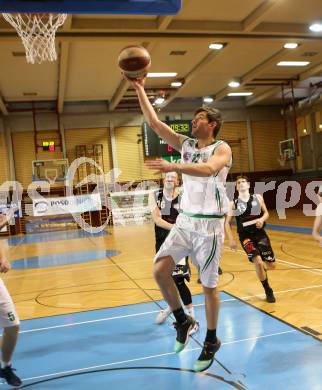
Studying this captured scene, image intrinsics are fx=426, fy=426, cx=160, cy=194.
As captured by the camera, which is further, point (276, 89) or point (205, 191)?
point (276, 89)

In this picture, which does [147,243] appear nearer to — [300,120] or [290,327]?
[290,327]

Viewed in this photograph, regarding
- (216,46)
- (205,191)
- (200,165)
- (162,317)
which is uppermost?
(216,46)

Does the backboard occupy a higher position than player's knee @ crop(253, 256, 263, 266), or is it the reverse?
the backboard

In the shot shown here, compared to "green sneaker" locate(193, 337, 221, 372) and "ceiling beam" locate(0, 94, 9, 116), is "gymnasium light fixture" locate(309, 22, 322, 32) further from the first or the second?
"ceiling beam" locate(0, 94, 9, 116)

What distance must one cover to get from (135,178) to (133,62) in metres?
17.5

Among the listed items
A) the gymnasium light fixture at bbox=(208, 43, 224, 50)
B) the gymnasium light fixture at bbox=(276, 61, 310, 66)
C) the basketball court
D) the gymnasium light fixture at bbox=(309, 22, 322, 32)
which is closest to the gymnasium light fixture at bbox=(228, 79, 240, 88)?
the basketball court

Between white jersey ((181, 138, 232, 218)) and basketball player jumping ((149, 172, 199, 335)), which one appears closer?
→ white jersey ((181, 138, 232, 218))

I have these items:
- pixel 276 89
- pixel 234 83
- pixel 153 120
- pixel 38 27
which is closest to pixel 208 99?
pixel 234 83

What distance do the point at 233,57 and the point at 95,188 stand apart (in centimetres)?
837

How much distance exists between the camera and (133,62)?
3.70m

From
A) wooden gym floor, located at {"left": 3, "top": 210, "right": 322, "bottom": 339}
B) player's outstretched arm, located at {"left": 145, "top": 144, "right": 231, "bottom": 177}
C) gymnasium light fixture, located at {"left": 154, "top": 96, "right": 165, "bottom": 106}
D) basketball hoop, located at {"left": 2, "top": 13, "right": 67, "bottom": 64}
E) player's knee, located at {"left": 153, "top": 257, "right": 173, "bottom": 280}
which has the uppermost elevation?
gymnasium light fixture, located at {"left": 154, "top": 96, "right": 165, "bottom": 106}

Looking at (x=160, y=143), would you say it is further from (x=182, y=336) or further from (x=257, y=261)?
(x=182, y=336)

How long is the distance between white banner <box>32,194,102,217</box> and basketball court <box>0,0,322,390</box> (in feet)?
0.19

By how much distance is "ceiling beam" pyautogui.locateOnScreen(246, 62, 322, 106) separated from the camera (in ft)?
55.3
